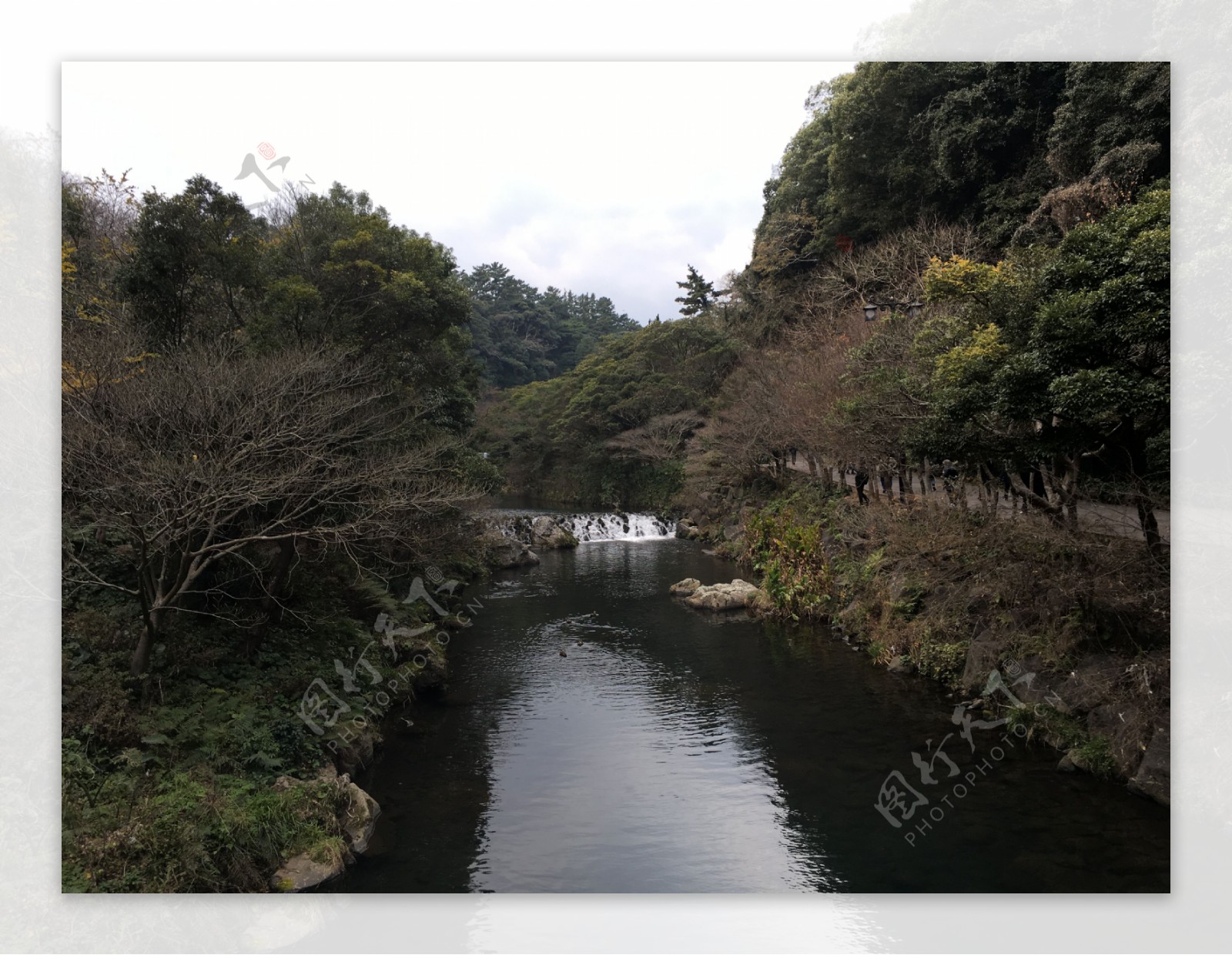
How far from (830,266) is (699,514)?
1078 centimetres

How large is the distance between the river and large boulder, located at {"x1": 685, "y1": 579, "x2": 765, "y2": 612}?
3403mm

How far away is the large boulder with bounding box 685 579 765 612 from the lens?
59.3 ft

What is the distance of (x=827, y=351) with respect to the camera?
1945 centimetres

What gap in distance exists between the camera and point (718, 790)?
8.89 metres

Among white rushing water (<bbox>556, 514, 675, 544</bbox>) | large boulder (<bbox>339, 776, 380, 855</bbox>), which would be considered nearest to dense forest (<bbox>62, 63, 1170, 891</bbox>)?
large boulder (<bbox>339, 776, 380, 855</bbox>)

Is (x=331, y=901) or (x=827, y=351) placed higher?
(x=827, y=351)

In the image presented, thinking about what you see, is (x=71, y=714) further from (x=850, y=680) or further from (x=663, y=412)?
(x=663, y=412)

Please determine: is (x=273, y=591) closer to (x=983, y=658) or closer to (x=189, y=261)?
(x=189, y=261)

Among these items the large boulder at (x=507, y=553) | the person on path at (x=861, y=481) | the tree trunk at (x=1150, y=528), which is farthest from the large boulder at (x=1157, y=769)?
the large boulder at (x=507, y=553)

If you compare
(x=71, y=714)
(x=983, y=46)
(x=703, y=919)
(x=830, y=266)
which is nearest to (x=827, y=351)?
(x=983, y=46)

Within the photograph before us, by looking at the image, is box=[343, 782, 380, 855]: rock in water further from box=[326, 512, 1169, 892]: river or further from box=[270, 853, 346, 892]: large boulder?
box=[270, 853, 346, 892]: large boulder

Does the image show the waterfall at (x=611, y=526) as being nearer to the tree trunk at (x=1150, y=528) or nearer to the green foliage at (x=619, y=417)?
the green foliage at (x=619, y=417)

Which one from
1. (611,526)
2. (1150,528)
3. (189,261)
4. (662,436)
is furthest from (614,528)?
(1150,528)

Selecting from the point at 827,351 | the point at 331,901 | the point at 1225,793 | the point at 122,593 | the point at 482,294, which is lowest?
the point at 331,901
